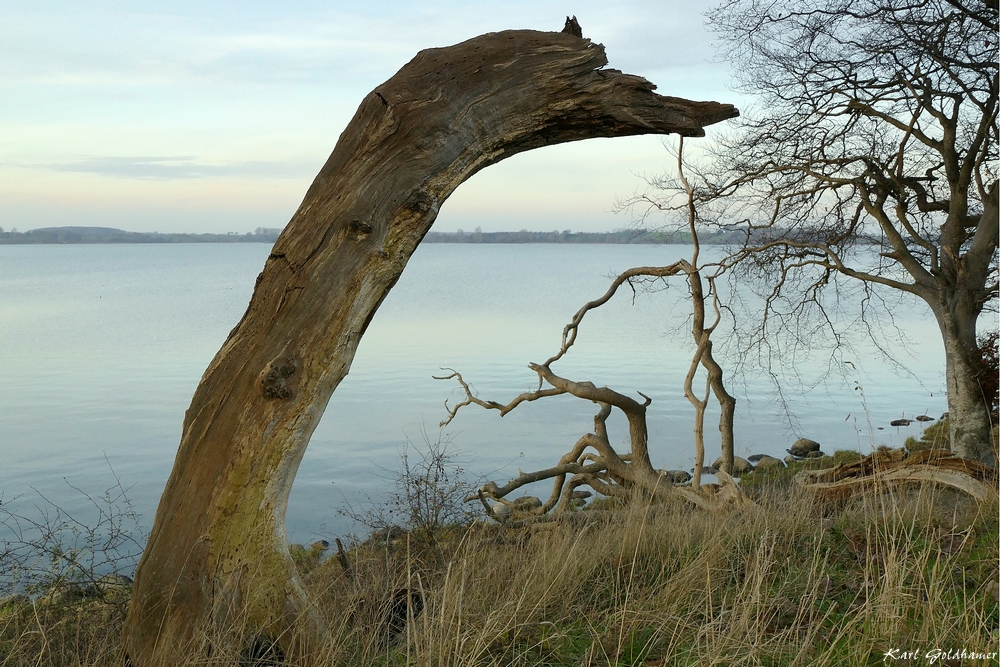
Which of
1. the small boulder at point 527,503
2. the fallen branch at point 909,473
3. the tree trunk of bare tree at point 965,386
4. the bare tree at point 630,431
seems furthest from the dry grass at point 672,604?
the tree trunk of bare tree at point 965,386

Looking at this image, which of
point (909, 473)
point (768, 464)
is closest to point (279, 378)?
point (909, 473)

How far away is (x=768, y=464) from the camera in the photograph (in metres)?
14.3

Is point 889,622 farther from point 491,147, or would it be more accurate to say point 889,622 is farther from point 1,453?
point 1,453

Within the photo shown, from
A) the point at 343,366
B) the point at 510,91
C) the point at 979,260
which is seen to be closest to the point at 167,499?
the point at 343,366

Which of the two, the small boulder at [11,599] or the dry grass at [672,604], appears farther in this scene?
the small boulder at [11,599]

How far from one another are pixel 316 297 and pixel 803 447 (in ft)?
44.9

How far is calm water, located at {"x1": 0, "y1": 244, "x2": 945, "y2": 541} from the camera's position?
13.4m

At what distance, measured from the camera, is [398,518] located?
6.61 metres

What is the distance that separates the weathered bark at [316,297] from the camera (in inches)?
143

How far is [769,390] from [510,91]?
18143 millimetres

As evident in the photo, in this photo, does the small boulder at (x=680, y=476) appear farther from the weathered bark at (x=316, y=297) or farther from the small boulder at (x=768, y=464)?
the weathered bark at (x=316, y=297)

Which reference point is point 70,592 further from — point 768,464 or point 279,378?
point 768,464

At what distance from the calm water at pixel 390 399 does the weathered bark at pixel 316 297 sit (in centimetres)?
428

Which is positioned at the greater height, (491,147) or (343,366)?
(491,147)
